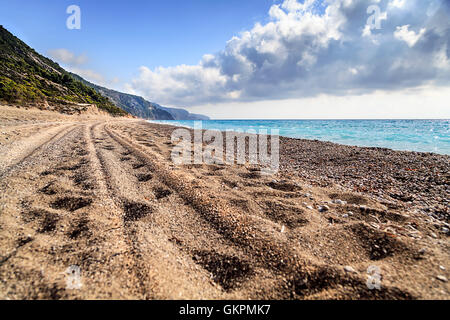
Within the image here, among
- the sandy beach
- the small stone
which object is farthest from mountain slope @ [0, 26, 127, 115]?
the small stone

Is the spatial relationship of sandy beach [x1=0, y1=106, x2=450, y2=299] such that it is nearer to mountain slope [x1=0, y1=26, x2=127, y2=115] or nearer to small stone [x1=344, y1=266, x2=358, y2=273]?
small stone [x1=344, y1=266, x2=358, y2=273]

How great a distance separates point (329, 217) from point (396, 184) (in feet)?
12.5

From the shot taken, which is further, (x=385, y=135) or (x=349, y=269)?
(x=385, y=135)

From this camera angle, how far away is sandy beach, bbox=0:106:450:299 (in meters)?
1.96

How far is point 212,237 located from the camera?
2.89 meters

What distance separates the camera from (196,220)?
10.9 ft

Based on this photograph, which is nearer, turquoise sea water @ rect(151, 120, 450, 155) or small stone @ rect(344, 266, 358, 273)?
small stone @ rect(344, 266, 358, 273)

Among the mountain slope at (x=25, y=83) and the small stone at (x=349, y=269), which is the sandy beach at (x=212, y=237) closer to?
the small stone at (x=349, y=269)

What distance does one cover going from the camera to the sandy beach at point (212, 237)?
196cm

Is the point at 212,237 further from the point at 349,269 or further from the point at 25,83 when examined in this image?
the point at 25,83

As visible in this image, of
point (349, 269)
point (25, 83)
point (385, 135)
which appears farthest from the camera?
point (25, 83)

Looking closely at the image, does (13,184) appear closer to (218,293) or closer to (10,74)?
(218,293)

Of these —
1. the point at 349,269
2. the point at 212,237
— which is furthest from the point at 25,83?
the point at 349,269
